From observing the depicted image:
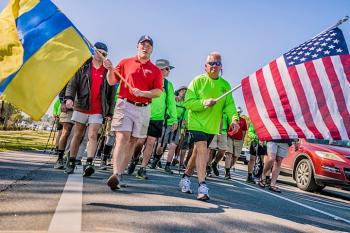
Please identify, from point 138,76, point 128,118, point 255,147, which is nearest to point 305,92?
point 138,76

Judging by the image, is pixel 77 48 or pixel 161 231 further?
pixel 77 48

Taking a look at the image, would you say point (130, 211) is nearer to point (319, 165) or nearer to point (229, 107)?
point (229, 107)

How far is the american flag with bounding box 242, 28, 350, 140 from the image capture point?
18.6 ft

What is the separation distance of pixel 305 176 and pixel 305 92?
5822mm

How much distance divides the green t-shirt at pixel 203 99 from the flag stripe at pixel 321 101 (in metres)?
1.20

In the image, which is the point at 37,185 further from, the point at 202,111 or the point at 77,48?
the point at 202,111

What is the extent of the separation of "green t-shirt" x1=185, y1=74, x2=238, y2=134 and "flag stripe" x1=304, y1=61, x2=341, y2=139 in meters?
1.20

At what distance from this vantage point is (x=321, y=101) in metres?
5.75

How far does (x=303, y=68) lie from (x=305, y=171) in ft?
19.1

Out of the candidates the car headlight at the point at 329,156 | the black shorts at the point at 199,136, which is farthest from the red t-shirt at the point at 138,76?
the car headlight at the point at 329,156

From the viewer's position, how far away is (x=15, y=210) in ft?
12.4

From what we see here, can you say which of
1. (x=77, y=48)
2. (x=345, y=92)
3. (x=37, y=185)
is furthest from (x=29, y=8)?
(x=345, y=92)

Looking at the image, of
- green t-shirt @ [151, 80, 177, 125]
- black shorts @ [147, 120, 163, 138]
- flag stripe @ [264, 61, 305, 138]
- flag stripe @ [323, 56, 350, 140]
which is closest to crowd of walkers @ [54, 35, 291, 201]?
black shorts @ [147, 120, 163, 138]

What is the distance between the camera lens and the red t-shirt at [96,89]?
714cm
